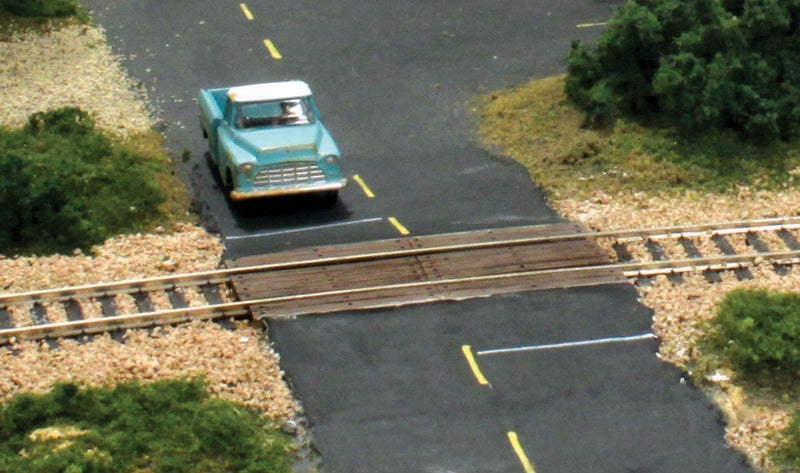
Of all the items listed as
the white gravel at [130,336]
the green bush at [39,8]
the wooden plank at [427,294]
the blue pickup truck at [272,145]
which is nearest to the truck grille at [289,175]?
the blue pickup truck at [272,145]

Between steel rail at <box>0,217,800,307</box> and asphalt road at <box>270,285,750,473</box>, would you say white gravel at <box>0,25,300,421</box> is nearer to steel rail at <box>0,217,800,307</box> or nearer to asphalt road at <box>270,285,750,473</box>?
steel rail at <box>0,217,800,307</box>

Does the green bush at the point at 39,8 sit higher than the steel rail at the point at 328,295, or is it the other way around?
the steel rail at the point at 328,295

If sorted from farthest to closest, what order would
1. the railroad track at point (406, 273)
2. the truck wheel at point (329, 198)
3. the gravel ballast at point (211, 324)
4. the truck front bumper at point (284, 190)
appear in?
1. the truck wheel at point (329, 198)
2. the truck front bumper at point (284, 190)
3. the railroad track at point (406, 273)
4. the gravel ballast at point (211, 324)

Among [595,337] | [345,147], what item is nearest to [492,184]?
[345,147]

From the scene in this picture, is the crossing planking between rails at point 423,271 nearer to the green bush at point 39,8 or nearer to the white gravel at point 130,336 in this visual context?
the white gravel at point 130,336

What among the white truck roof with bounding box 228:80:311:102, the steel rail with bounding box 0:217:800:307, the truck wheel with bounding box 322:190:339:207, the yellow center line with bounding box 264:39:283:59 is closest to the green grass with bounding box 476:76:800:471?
the steel rail with bounding box 0:217:800:307

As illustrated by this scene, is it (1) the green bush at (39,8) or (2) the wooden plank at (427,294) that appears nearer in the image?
(2) the wooden plank at (427,294)

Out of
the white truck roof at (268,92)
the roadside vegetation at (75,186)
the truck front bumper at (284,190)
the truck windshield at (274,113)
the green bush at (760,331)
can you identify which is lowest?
the roadside vegetation at (75,186)

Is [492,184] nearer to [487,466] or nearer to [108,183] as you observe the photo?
[108,183]
